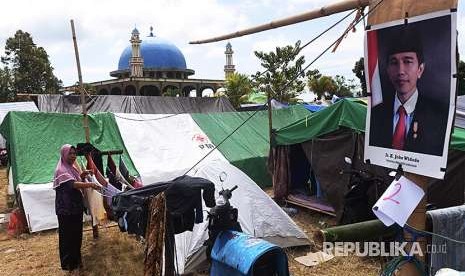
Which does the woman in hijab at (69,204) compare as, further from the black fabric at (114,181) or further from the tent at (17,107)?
the tent at (17,107)

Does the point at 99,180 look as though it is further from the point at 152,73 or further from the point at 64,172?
the point at 152,73

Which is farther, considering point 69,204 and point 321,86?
point 321,86

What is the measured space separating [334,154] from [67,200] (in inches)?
168

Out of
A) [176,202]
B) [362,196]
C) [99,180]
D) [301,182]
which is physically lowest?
[301,182]

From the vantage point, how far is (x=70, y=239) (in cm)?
504

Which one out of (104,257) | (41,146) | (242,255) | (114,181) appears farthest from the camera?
(41,146)

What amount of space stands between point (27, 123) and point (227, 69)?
35.7 m

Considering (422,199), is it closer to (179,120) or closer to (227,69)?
(179,120)

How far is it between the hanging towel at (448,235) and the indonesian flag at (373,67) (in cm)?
73

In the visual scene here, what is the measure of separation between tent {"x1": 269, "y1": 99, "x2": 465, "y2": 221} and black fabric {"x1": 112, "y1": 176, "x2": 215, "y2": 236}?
2.74 metres

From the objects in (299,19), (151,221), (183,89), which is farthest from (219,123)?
(183,89)

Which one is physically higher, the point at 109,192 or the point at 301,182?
the point at 109,192

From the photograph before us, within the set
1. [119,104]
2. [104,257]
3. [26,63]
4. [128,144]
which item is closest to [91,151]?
[104,257]

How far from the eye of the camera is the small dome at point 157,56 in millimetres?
39594
